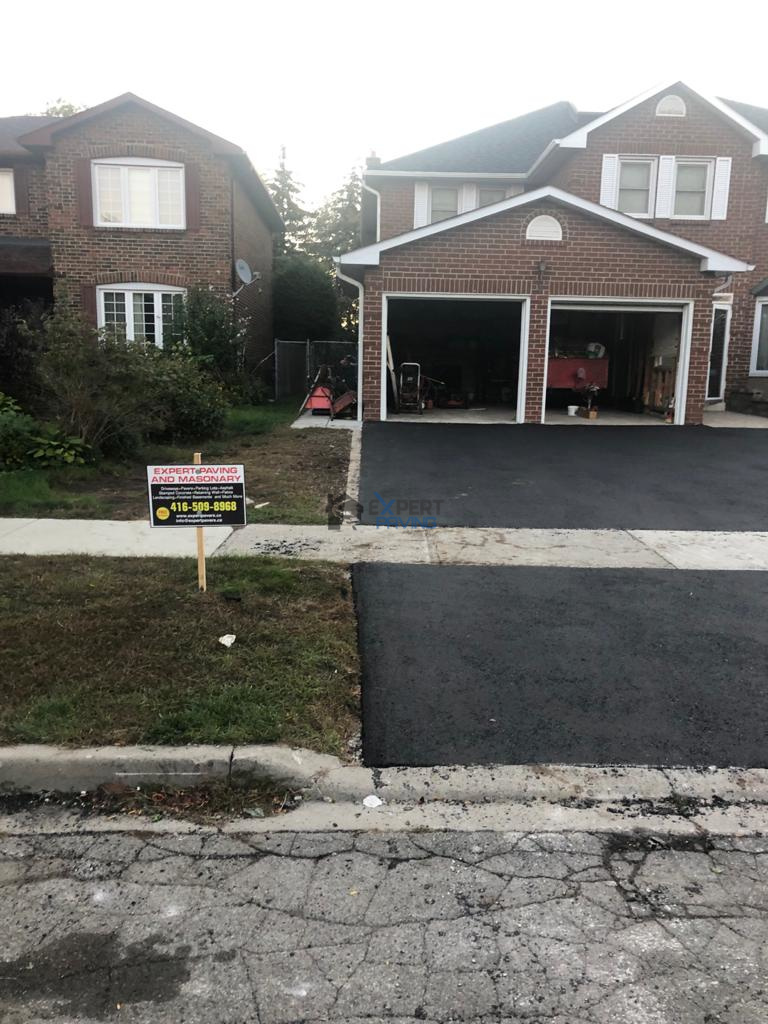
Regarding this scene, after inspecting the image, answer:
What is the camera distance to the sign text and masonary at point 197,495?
19.4 ft

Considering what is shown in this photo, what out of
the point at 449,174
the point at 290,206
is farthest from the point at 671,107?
the point at 290,206

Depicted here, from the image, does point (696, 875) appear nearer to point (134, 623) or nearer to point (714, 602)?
point (714, 602)

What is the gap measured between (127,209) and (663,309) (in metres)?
12.7

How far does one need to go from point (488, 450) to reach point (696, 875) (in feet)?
35.1

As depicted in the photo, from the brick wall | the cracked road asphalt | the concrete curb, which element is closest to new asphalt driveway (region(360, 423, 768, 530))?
the brick wall

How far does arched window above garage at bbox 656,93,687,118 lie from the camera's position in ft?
64.7

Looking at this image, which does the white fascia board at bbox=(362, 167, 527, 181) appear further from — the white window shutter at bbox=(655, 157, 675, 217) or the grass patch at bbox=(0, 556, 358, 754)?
the grass patch at bbox=(0, 556, 358, 754)

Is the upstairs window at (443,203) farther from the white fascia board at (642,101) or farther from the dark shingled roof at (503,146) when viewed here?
the white fascia board at (642,101)

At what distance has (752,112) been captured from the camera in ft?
74.5

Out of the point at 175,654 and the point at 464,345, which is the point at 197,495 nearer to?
the point at 175,654

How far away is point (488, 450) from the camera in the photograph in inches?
537

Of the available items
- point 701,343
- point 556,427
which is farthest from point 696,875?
point 701,343

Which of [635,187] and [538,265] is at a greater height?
[635,187]

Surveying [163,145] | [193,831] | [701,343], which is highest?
[163,145]
